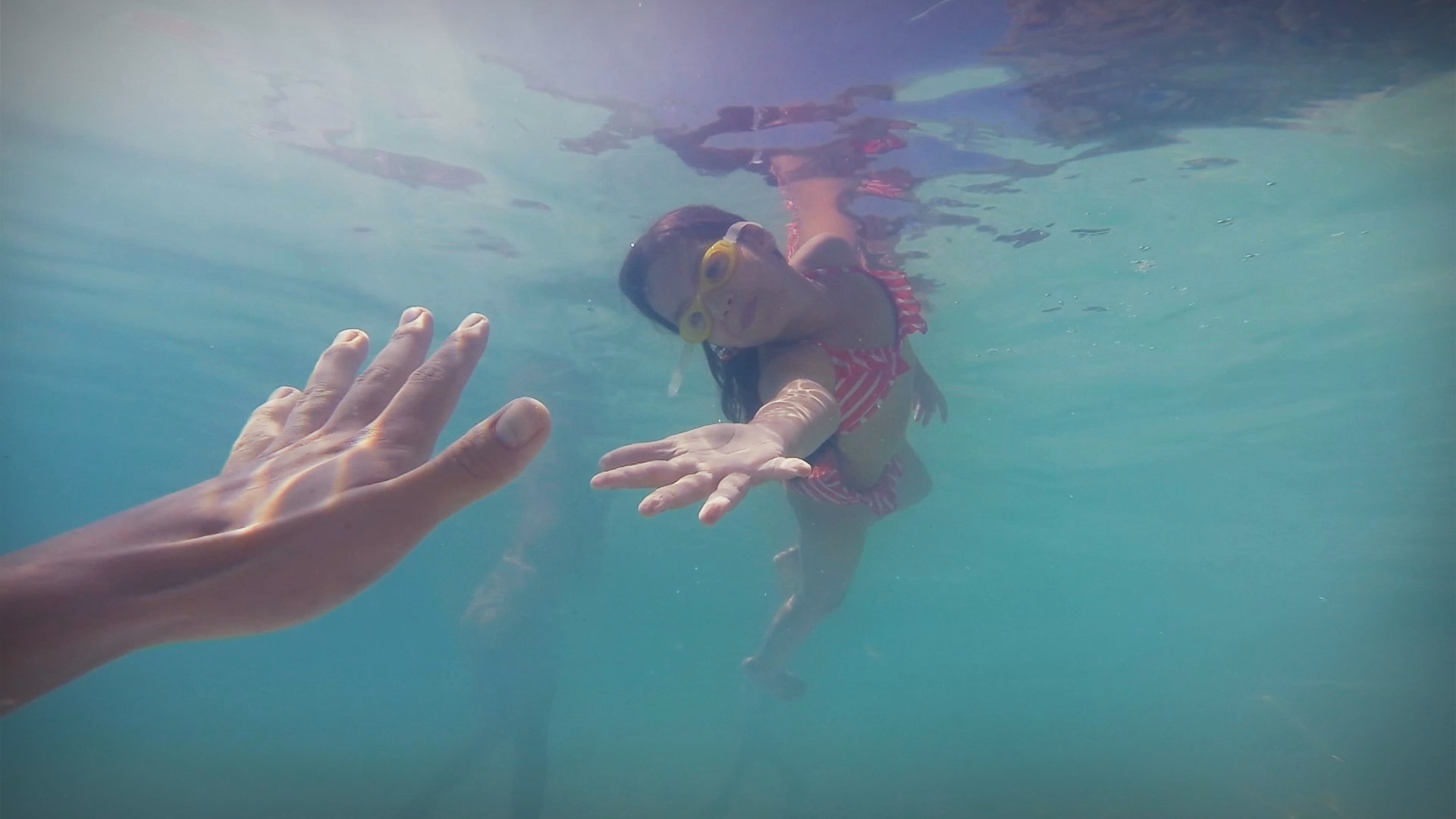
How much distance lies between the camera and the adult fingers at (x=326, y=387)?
2.44 metres

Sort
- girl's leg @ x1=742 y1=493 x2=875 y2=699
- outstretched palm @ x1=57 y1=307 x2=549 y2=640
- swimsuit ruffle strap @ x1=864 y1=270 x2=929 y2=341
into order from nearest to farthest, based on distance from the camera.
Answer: outstretched palm @ x1=57 y1=307 x2=549 y2=640 < swimsuit ruffle strap @ x1=864 y1=270 x2=929 y2=341 < girl's leg @ x1=742 y1=493 x2=875 y2=699

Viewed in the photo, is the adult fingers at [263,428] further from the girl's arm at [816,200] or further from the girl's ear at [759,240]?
the girl's arm at [816,200]

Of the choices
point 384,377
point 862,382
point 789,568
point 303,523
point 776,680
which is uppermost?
point 384,377

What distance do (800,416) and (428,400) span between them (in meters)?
2.15

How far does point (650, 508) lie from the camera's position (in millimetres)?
2223

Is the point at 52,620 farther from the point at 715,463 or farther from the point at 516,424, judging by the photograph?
the point at 715,463

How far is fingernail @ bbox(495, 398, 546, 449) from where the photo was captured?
1731 millimetres

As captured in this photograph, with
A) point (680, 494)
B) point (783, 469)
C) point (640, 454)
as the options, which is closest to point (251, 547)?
point (680, 494)

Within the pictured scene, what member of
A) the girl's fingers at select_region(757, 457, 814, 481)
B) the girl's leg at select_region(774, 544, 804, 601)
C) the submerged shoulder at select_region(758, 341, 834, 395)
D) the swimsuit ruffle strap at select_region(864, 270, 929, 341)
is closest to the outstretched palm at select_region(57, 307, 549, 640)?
the girl's fingers at select_region(757, 457, 814, 481)

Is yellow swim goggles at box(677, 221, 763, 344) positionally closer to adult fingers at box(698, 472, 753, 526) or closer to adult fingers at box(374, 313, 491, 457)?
adult fingers at box(698, 472, 753, 526)

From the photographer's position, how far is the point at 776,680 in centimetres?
1266

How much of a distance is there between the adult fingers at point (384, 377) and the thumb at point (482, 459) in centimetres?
67

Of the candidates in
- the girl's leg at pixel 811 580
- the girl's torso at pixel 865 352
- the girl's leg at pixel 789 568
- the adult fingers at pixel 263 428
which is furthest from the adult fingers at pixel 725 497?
the girl's leg at pixel 789 568

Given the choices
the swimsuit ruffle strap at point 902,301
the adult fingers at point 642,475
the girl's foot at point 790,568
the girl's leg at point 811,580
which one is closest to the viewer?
the adult fingers at point 642,475
